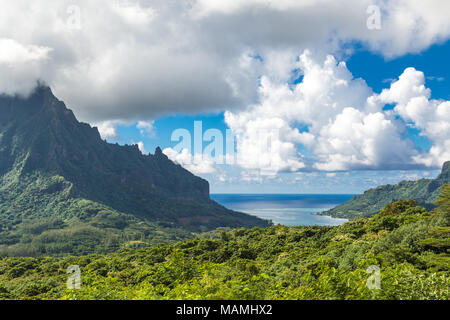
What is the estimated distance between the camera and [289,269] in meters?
30.0

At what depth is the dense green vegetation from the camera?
927 cm

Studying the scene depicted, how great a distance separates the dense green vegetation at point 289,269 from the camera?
9266mm

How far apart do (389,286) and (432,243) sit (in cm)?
2410

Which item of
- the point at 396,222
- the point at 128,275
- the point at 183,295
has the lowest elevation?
the point at 128,275

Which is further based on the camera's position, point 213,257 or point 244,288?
point 213,257

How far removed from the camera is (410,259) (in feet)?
83.0

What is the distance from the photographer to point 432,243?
28.3 metres

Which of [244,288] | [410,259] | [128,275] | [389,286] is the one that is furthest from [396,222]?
[244,288]

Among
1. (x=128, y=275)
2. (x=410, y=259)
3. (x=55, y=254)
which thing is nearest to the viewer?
(x=410, y=259)

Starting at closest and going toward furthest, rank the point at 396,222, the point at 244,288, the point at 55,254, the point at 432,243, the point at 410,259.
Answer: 1. the point at 244,288
2. the point at 410,259
3. the point at 432,243
4. the point at 396,222
5. the point at 55,254

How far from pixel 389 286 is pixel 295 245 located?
147ft
